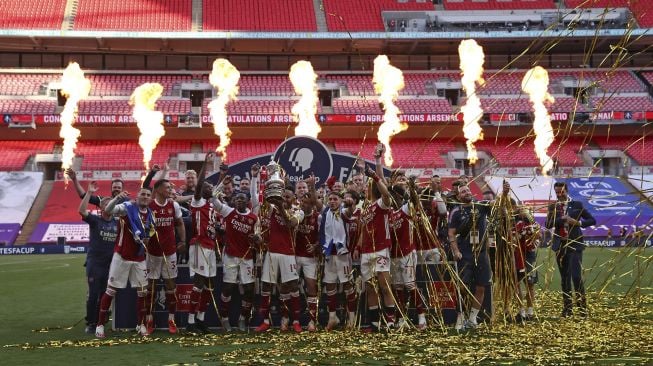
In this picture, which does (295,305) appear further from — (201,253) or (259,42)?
(259,42)

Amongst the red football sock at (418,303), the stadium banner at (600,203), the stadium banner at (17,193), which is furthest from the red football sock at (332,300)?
the stadium banner at (17,193)

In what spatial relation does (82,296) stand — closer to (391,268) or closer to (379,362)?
(391,268)

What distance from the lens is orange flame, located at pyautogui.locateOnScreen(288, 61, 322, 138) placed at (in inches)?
1699

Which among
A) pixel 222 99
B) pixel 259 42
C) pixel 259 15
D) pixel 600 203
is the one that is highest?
pixel 259 15

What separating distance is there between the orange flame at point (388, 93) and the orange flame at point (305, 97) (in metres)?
3.71

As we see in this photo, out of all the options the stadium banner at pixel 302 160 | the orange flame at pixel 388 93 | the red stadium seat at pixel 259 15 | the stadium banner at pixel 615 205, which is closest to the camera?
the stadium banner at pixel 615 205

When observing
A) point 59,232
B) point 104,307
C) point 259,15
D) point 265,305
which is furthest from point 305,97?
point 104,307

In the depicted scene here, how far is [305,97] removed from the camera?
45500 millimetres

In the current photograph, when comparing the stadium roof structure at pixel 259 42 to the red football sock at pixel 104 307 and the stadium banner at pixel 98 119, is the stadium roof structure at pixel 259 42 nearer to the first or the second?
the stadium banner at pixel 98 119

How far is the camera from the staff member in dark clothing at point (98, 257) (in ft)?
34.0

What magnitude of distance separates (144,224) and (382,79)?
3608cm

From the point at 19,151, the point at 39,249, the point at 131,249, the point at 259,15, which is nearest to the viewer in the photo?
the point at 131,249

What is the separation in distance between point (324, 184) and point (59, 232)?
2420 centimetres

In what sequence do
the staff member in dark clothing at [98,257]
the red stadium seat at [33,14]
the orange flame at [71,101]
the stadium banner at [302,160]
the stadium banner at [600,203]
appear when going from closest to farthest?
the stadium banner at [600,203] < the staff member in dark clothing at [98,257] < the stadium banner at [302,160] < the orange flame at [71,101] < the red stadium seat at [33,14]
